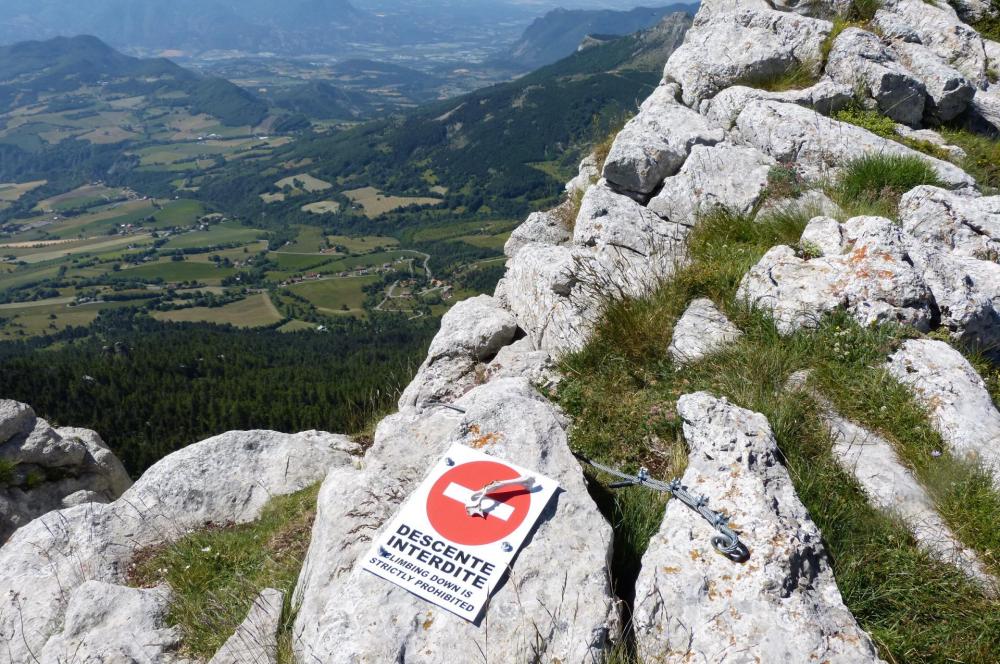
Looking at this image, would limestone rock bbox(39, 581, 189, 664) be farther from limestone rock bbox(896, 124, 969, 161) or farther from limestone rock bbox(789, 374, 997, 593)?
limestone rock bbox(896, 124, 969, 161)

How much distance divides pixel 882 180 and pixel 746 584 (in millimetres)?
8450

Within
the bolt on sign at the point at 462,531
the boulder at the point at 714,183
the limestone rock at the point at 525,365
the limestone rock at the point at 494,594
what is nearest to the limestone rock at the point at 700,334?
the limestone rock at the point at 525,365

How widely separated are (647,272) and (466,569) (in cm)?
561

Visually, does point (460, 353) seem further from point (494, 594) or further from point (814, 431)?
point (494, 594)

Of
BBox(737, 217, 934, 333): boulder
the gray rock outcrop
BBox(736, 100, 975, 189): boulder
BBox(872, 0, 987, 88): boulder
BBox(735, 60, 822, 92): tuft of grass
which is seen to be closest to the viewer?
BBox(737, 217, 934, 333): boulder

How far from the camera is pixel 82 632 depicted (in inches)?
225

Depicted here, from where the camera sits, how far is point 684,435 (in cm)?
539

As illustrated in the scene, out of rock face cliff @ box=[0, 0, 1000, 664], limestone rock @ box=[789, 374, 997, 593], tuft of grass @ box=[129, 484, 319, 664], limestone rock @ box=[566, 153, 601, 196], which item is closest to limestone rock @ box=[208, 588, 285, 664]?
tuft of grass @ box=[129, 484, 319, 664]

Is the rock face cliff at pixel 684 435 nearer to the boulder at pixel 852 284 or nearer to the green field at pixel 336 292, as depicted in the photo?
the boulder at pixel 852 284

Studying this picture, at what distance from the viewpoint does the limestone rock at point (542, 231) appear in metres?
13.9

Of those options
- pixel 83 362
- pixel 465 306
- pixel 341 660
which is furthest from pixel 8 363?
pixel 341 660

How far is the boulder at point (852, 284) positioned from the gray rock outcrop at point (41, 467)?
1454 cm

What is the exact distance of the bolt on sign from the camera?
389cm

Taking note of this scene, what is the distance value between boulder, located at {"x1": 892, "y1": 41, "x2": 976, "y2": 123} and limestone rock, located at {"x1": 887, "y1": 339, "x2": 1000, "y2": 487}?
10419 mm
